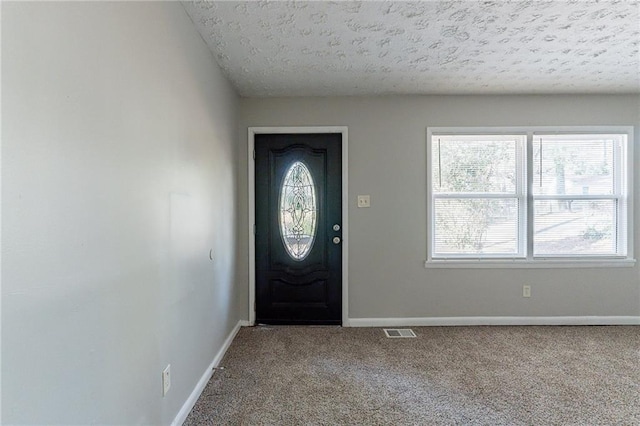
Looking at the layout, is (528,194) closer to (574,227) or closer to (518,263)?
(574,227)

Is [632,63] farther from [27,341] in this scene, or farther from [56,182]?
[27,341]

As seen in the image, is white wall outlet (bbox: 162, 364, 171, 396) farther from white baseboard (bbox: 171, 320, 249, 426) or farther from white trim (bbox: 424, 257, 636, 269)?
white trim (bbox: 424, 257, 636, 269)

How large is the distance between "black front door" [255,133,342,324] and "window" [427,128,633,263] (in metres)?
1.02

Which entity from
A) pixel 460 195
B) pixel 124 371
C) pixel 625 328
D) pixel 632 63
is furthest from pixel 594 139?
pixel 124 371

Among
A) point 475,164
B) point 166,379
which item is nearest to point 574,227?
point 475,164

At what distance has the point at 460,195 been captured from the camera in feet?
10.9

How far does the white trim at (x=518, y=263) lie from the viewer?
3.29 metres

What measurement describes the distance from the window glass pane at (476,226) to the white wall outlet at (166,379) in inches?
103

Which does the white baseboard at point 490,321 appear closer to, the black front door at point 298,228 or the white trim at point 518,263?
the black front door at point 298,228

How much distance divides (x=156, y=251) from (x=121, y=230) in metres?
0.30

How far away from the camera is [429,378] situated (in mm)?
2262

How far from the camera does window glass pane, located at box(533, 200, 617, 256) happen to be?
3312 mm

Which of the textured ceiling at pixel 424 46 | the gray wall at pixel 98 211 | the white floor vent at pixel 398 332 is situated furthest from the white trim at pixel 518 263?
the gray wall at pixel 98 211

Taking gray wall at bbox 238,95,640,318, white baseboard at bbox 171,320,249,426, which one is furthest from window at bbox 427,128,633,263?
white baseboard at bbox 171,320,249,426
